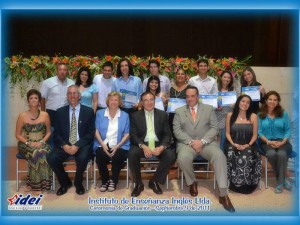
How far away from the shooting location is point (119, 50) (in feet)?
42.7

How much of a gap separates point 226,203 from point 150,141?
1.24 meters

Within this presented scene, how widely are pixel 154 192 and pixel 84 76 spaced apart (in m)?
1.99

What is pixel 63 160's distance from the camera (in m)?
4.71

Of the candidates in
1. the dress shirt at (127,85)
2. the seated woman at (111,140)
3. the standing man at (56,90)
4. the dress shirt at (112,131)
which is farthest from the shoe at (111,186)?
the standing man at (56,90)

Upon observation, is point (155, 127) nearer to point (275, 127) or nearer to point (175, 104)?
point (175, 104)

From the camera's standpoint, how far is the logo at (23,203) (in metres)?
4.14

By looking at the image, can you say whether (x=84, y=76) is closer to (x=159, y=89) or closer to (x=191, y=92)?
(x=159, y=89)

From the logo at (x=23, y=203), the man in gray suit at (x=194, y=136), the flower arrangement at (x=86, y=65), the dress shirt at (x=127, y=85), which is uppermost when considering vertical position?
the flower arrangement at (x=86, y=65)

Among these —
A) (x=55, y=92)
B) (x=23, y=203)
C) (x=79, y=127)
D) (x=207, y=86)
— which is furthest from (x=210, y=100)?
(x=23, y=203)

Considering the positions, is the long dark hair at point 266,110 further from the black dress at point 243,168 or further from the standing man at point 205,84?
the standing man at point 205,84

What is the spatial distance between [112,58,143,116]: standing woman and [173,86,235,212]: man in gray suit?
85 centimetres

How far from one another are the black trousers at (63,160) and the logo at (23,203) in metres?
0.44

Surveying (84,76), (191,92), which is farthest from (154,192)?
(84,76)

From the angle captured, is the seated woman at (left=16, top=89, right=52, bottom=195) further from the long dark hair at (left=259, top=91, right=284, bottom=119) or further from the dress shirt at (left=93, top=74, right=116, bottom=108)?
the long dark hair at (left=259, top=91, right=284, bottom=119)
